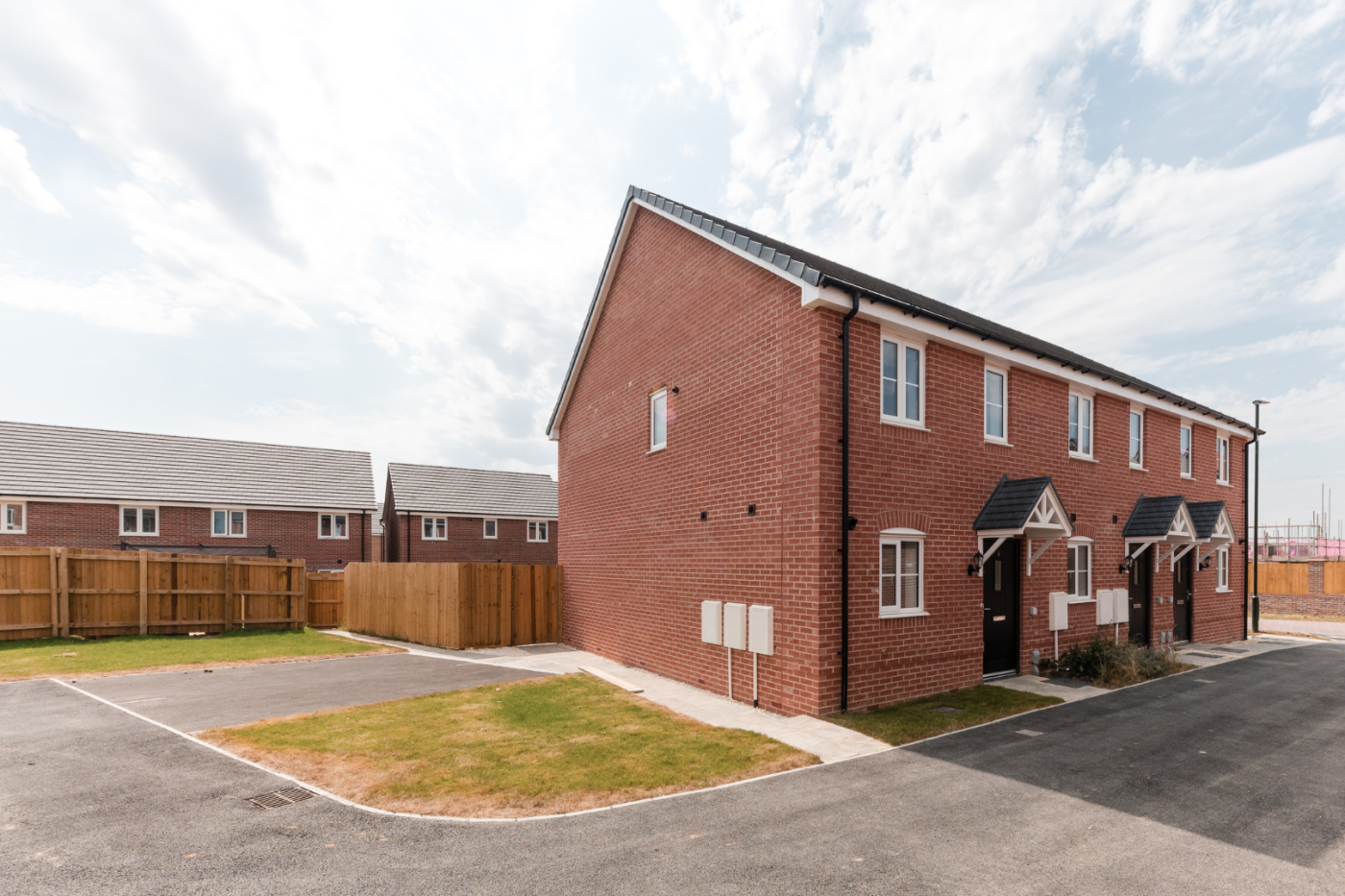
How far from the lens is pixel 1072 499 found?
13.9m

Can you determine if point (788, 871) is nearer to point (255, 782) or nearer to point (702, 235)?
point (255, 782)

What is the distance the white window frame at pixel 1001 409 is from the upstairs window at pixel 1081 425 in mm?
2546

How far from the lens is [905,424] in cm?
1071

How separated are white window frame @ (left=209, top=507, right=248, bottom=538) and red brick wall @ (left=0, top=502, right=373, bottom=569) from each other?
14cm

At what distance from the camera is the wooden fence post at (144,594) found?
19.5 m

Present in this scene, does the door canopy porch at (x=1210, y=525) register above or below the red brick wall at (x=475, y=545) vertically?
above

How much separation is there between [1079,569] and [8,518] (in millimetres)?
36104

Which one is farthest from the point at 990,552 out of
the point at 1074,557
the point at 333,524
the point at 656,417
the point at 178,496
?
the point at 178,496

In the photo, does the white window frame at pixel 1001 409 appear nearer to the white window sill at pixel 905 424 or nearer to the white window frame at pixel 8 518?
the white window sill at pixel 905 424

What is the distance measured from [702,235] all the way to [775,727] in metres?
8.51

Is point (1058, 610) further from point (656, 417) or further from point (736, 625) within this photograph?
point (656, 417)

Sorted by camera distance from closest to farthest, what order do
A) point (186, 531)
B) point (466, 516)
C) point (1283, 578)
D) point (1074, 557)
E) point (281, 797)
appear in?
point (281, 797)
point (1074, 557)
point (186, 531)
point (1283, 578)
point (466, 516)

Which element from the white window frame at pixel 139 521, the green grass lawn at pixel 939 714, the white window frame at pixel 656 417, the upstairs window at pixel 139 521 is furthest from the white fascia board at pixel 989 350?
the upstairs window at pixel 139 521

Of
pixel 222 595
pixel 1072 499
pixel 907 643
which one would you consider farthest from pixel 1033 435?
pixel 222 595
